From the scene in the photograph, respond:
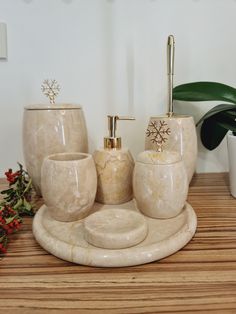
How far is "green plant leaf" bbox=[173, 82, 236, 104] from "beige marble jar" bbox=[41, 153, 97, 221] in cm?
29

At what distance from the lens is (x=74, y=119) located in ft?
1.69

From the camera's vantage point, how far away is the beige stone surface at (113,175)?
47cm

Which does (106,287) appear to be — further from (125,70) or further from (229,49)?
(229,49)

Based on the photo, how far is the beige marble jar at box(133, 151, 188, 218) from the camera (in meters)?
0.40

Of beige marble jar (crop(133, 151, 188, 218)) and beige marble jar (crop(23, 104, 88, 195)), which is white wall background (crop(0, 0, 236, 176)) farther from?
beige marble jar (crop(133, 151, 188, 218))

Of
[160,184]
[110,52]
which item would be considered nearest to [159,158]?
[160,184]

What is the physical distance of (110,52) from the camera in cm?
66

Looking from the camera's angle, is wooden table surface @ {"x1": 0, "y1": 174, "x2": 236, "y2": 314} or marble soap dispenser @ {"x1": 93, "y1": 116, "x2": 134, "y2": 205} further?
marble soap dispenser @ {"x1": 93, "y1": 116, "x2": 134, "y2": 205}

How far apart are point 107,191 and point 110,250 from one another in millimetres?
A: 162

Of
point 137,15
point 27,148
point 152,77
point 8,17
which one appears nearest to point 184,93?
point 152,77

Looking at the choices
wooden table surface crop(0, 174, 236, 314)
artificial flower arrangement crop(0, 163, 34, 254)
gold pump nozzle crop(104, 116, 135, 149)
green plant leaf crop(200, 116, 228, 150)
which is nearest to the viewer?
wooden table surface crop(0, 174, 236, 314)

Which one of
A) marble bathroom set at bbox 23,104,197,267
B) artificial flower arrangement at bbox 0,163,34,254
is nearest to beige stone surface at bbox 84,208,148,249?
marble bathroom set at bbox 23,104,197,267

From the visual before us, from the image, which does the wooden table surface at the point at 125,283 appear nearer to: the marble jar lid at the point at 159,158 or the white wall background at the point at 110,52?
the marble jar lid at the point at 159,158

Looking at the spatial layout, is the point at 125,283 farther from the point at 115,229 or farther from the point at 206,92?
the point at 206,92
